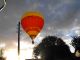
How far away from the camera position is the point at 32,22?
2588 centimetres

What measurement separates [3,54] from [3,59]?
2899mm

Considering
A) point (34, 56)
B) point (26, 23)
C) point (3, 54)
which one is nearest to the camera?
point (26, 23)

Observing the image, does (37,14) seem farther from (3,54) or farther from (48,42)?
(48,42)

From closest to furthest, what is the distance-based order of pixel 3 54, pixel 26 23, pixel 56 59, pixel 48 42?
pixel 26 23 → pixel 3 54 → pixel 56 59 → pixel 48 42

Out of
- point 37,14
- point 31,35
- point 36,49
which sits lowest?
point 31,35

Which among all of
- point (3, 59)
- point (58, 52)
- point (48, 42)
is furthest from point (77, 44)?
point (3, 59)

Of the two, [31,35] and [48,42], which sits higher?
[48,42]

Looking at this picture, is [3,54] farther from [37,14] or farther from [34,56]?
[34,56]

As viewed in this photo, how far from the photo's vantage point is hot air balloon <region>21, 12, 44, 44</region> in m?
26.0

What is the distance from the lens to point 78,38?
3718 inches

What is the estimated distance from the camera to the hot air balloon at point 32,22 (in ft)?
85.1

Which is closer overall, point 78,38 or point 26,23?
point 26,23

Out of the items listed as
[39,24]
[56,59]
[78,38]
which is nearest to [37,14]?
[39,24]

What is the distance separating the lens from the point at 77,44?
304 ft
